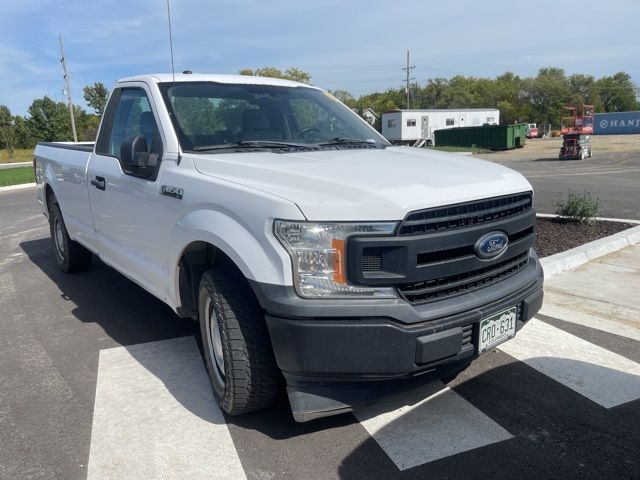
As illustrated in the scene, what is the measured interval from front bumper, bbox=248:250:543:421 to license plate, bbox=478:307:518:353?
0.11 meters

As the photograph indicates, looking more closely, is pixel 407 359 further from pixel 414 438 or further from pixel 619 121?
pixel 619 121

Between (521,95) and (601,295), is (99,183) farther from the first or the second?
(521,95)

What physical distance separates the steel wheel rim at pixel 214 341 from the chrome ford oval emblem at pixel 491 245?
5.11 feet

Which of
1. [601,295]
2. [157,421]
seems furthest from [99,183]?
[601,295]

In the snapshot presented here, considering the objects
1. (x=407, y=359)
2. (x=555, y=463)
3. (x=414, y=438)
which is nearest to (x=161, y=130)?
(x=407, y=359)

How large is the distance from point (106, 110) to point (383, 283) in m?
3.55

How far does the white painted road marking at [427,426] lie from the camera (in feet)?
9.14

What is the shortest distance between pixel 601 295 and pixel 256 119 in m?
3.75

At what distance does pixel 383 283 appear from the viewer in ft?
8.24

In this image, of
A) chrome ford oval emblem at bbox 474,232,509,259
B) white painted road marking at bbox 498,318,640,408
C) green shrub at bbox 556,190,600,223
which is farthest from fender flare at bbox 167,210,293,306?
green shrub at bbox 556,190,600,223

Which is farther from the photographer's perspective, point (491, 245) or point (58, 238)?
point (58, 238)

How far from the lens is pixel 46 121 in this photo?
201ft

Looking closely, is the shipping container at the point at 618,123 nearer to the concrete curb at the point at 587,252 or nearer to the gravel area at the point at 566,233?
the gravel area at the point at 566,233

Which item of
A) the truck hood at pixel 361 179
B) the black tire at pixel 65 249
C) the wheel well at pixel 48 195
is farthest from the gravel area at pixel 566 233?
the wheel well at pixel 48 195
